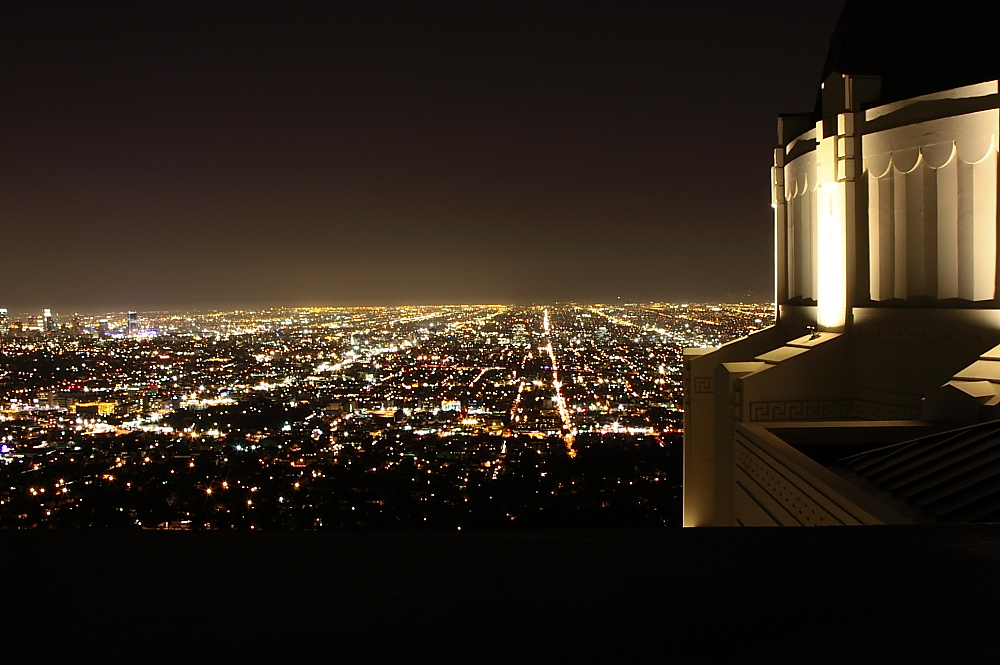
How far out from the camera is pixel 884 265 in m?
8.19

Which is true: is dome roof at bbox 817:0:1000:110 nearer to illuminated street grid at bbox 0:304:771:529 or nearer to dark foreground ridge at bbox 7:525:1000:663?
dark foreground ridge at bbox 7:525:1000:663

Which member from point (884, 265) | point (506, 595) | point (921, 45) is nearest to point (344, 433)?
point (884, 265)

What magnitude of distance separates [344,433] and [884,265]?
1098 inches

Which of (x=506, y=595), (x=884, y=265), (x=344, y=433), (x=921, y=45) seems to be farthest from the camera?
(x=344, y=433)

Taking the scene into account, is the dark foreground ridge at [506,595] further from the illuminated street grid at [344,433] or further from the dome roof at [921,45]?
the illuminated street grid at [344,433]

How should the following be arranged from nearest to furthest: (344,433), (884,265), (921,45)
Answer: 1. (884,265)
2. (921,45)
3. (344,433)

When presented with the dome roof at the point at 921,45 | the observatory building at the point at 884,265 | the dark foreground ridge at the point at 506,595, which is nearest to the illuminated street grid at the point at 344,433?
the observatory building at the point at 884,265

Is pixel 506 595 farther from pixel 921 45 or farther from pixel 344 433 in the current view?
pixel 344 433

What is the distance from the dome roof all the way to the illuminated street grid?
30.9 feet

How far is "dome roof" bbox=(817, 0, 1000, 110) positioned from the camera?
26.4ft

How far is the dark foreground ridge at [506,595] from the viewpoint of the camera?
1589mm

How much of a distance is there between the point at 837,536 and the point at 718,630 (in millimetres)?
782

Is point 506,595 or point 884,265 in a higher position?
point 884,265

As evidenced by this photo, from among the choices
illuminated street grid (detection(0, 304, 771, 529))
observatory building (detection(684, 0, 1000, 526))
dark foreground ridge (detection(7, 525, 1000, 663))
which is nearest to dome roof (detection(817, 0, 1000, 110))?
observatory building (detection(684, 0, 1000, 526))
